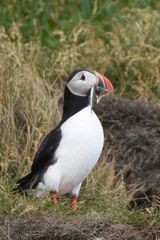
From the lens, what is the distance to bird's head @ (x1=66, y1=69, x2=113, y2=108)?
7.90 meters

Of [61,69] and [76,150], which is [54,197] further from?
[61,69]

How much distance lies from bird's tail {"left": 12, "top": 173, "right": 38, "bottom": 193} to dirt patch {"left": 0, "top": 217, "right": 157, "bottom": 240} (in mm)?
765

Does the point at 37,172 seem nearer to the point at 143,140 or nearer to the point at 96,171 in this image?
the point at 96,171

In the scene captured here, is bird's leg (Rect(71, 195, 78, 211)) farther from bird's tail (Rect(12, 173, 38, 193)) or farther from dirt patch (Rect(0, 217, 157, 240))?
dirt patch (Rect(0, 217, 157, 240))

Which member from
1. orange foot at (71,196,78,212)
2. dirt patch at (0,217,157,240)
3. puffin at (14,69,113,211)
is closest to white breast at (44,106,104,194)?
puffin at (14,69,113,211)

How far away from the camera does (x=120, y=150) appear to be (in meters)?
9.70

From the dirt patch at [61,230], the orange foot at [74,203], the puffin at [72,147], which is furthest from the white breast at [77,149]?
the dirt patch at [61,230]

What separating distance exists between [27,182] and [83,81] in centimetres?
81

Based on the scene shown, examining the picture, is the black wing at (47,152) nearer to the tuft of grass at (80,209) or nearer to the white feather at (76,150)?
the white feather at (76,150)

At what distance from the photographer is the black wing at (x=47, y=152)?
781 cm

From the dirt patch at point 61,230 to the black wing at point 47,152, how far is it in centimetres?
88

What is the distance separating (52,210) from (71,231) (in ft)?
1.28

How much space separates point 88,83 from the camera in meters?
7.91

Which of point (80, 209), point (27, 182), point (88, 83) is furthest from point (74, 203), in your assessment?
point (88, 83)
